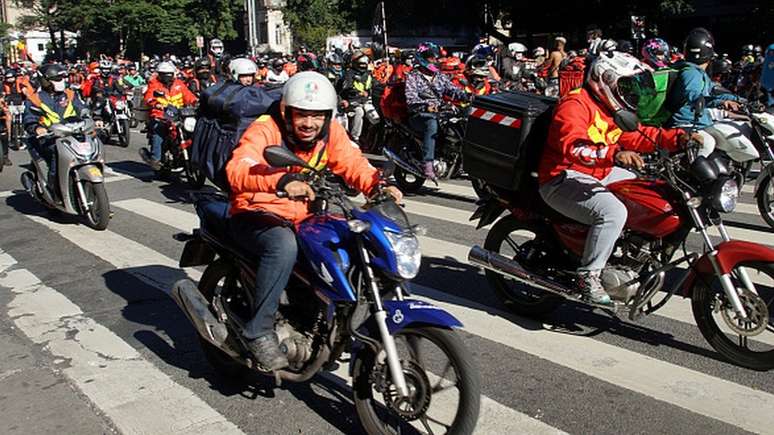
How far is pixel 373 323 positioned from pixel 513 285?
238cm

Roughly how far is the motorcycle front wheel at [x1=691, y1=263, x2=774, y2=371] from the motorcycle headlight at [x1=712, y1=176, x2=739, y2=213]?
0.35 metres

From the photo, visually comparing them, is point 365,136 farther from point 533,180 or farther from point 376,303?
point 376,303

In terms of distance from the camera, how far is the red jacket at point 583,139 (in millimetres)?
4863

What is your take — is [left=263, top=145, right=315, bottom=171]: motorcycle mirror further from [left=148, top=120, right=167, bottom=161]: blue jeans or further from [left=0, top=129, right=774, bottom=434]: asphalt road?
[left=148, top=120, right=167, bottom=161]: blue jeans

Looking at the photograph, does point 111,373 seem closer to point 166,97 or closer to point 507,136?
point 507,136

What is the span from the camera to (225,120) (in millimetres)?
6789

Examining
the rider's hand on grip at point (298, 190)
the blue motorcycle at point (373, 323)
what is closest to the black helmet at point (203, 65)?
the blue motorcycle at point (373, 323)

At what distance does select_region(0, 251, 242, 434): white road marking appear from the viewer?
163 inches

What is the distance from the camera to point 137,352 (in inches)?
201

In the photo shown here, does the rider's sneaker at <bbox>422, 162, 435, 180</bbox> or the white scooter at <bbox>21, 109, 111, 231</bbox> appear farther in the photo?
the rider's sneaker at <bbox>422, 162, 435, 180</bbox>

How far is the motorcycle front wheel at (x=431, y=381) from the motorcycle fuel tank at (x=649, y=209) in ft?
6.12

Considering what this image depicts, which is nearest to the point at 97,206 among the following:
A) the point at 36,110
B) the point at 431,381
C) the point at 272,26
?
the point at 36,110

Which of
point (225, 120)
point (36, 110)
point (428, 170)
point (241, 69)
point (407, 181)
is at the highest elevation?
point (241, 69)

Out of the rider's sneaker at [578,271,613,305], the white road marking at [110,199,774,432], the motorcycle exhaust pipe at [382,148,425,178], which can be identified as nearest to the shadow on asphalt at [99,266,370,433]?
the white road marking at [110,199,774,432]
